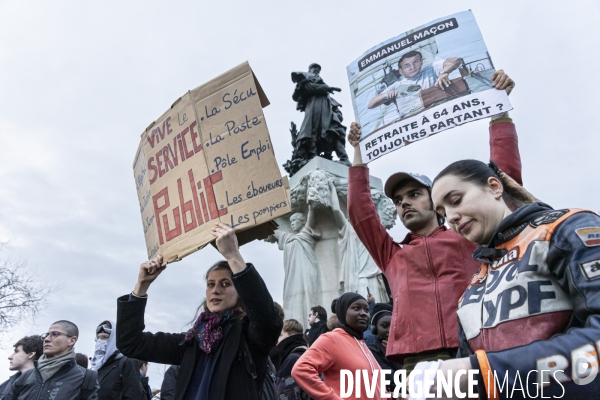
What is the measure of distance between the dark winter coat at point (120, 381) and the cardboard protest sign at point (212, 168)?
2065 millimetres

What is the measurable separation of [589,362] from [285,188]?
162 centimetres

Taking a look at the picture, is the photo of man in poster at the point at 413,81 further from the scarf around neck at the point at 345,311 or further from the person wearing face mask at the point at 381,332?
the person wearing face mask at the point at 381,332

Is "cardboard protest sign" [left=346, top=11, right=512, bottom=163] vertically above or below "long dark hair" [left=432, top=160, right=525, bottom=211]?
above

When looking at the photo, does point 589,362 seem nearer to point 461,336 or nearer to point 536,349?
point 536,349

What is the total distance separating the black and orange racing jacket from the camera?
1.07 metres

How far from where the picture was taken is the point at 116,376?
4605 millimetres

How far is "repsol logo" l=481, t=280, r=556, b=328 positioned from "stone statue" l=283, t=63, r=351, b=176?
900cm

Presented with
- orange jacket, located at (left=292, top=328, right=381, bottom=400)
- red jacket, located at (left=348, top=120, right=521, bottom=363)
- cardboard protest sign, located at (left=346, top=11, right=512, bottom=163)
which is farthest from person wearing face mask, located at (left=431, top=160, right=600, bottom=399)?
orange jacket, located at (left=292, top=328, right=381, bottom=400)

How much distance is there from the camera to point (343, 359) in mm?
3223

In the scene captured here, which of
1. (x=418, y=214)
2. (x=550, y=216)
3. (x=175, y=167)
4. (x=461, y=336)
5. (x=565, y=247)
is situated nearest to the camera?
(x=565, y=247)

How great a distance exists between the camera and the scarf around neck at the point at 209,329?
2.45m

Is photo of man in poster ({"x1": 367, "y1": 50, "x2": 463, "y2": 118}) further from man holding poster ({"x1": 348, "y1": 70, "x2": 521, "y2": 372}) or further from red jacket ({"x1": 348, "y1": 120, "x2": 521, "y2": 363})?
red jacket ({"x1": 348, "y1": 120, "x2": 521, "y2": 363})

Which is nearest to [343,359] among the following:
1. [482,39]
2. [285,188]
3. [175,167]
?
[285,188]

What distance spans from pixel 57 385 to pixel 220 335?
253cm
